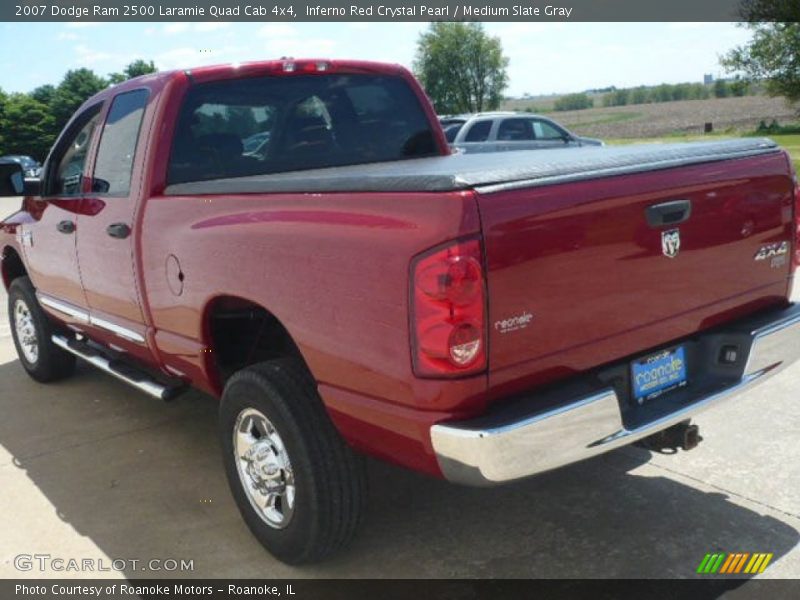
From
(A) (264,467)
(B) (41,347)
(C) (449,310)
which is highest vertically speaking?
(C) (449,310)

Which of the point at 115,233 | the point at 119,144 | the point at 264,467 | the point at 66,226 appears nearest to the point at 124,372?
the point at 115,233

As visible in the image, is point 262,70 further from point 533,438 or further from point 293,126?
point 533,438

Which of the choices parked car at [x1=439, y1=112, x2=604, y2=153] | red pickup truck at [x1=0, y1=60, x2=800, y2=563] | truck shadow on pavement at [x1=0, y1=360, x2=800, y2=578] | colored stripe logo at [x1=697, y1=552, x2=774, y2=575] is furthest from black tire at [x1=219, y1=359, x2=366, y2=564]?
parked car at [x1=439, y1=112, x2=604, y2=153]

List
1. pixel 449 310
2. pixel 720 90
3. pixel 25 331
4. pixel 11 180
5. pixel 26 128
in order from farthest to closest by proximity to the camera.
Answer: pixel 720 90 → pixel 26 128 → pixel 25 331 → pixel 11 180 → pixel 449 310

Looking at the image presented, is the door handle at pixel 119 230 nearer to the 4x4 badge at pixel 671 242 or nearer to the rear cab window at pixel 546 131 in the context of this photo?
the 4x4 badge at pixel 671 242

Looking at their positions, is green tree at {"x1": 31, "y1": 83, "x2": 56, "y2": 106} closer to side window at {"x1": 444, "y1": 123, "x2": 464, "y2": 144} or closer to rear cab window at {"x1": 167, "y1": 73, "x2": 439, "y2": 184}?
side window at {"x1": 444, "y1": 123, "x2": 464, "y2": 144}

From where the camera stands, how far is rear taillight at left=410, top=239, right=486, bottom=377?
2.44 metres

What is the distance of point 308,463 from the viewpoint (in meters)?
3.02

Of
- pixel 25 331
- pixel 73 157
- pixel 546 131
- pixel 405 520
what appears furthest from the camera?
pixel 546 131

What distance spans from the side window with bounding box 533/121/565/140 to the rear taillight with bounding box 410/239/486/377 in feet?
43.8

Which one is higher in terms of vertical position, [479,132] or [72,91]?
[72,91]

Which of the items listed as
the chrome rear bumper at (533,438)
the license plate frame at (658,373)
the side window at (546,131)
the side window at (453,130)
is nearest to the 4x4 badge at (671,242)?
the license plate frame at (658,373)

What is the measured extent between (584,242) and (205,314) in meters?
A: 1.66
